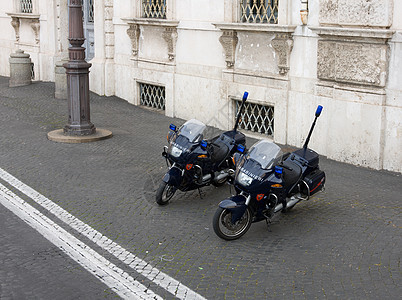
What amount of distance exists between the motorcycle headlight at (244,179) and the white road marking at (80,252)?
5.49ft

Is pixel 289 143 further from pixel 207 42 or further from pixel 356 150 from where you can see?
pixel 207 42

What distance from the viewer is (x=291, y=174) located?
7.16 metres

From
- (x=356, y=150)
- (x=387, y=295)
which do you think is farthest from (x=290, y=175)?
(x=356, y=150)

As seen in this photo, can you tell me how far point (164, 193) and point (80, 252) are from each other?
1685 millimetres

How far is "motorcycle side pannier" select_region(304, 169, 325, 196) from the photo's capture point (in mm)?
7294

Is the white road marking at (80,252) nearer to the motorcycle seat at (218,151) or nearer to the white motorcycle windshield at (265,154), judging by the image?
the white motorcycle windshield at (265,154)

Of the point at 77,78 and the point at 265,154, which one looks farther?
the point at 77,78

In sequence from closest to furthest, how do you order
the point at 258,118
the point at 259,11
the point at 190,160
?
the point at 190,160, the point at 259,11, the point at 258,118

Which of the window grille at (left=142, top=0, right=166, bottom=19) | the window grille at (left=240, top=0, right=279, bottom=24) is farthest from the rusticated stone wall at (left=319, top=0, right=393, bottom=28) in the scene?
the window grille at (left=142, top=0, right=166, bottom=19)

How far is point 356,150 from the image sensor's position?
9867mm

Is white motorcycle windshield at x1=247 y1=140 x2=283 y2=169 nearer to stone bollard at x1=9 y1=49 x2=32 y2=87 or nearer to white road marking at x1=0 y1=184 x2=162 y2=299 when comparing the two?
white road marking at x1=0 y1=184 x2=162 y2=299

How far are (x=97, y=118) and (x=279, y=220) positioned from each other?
24.1ft

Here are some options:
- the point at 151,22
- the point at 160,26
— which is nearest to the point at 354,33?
the point at 160,26

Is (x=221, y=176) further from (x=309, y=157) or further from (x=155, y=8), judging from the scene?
(x=155, y=8)
